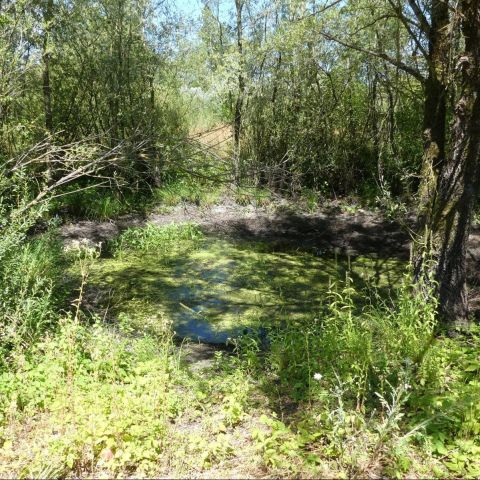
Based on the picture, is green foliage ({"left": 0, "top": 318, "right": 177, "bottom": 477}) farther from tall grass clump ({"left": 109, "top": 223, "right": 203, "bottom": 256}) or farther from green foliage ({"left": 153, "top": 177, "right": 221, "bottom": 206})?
green foliage ({"left": 153, "top": 177, "right": 221, "bottom": 206})

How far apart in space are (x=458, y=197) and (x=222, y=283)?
3.56 m

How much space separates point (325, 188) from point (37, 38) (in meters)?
6.67

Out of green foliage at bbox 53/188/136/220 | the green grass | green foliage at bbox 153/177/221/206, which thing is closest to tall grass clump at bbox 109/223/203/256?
green foliage at bbox 53/188/136/220

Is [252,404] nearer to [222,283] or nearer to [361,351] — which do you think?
[361,351]

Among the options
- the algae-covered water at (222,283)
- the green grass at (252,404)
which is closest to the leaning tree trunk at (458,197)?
the green grass at (252,404)

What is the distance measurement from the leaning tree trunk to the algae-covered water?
0.71 meters

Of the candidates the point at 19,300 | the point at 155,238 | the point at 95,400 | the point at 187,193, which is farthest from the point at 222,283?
the point at 187,193

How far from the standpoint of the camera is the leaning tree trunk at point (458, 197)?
396 cm

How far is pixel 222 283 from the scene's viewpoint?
6816 mm

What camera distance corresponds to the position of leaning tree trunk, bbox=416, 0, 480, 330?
396cm

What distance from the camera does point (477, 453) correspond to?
2.72 metres

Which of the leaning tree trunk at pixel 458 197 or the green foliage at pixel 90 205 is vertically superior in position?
the leaning tree trunk at pixel 458 197

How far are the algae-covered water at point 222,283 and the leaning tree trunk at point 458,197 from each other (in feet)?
2.31

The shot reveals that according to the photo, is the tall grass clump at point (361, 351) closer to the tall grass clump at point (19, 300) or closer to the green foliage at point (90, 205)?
the tall grass clump at point (19, 300)
